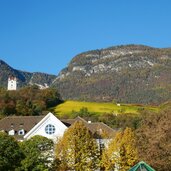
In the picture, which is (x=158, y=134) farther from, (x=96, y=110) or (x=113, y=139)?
(x=96, y=110)

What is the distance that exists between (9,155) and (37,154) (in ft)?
11.7

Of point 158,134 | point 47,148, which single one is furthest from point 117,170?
point 158,134

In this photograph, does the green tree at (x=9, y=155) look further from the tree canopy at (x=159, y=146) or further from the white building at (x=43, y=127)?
the white building at (x=43, y=127)

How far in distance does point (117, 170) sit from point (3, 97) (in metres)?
69.0

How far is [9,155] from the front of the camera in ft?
183

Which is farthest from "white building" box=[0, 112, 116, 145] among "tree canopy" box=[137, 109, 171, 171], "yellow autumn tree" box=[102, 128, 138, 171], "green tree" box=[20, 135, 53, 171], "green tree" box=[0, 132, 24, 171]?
"green tree" box=[0, 132, 24, 171]

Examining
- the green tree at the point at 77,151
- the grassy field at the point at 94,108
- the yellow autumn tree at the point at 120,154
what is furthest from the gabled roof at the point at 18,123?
the grassy field at the point at 94,108

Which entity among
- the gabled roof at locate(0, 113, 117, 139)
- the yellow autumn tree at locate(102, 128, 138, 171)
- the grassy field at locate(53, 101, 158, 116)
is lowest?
the yellow autumn tree at locate(102, 128, 138, 171)

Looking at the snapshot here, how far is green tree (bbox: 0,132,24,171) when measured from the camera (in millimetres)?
54875

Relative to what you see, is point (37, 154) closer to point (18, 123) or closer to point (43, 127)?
point (43, 127)

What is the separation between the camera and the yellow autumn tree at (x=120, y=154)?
66.4 meters

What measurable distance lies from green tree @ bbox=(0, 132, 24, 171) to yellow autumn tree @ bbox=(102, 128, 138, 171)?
45.7 feet

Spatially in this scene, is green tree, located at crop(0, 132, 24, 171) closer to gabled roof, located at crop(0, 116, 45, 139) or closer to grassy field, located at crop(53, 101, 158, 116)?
gabled roof, located at crop(0, 116, 45, 139)

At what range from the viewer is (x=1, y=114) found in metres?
117
